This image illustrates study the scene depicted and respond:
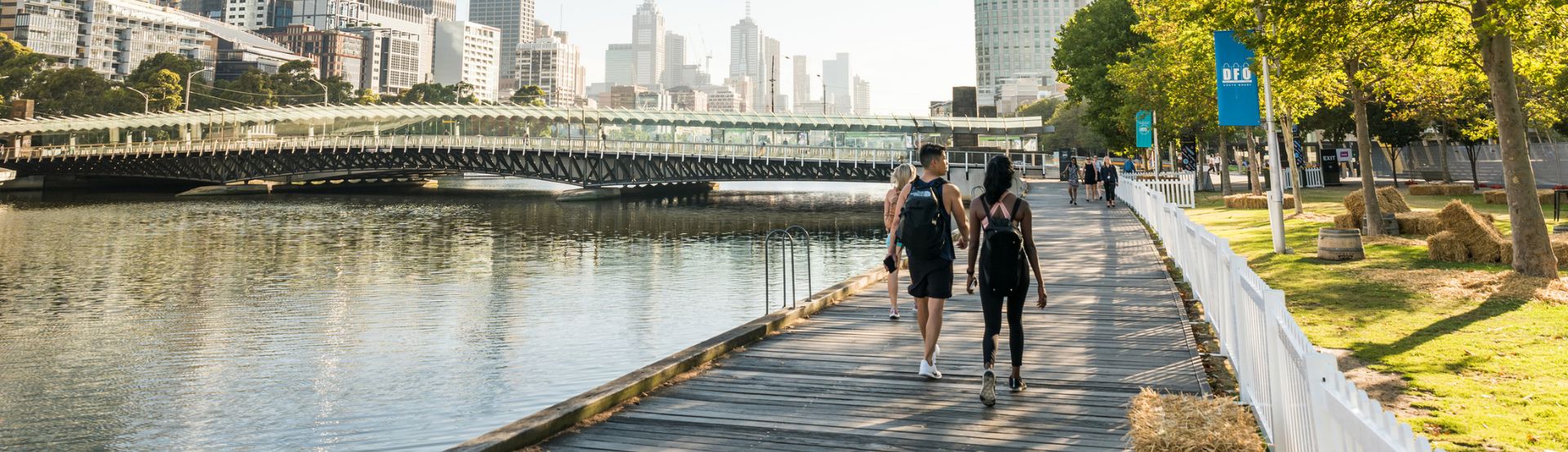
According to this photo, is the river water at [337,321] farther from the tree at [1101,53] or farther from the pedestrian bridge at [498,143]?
the pedestrian bridge at [498,143]

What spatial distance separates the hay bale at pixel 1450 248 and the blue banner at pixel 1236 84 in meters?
3.67

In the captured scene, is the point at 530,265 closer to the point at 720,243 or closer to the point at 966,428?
the point at 720,243

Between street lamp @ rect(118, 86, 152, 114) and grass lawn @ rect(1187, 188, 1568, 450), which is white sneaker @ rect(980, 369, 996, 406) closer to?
grass lawn @ rect(1187, 188, 1568, 450)

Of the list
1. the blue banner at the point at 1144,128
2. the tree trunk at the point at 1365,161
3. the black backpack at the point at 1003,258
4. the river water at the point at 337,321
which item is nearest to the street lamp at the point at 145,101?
the river water at the point at 337,321

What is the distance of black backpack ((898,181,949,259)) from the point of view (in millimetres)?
7781

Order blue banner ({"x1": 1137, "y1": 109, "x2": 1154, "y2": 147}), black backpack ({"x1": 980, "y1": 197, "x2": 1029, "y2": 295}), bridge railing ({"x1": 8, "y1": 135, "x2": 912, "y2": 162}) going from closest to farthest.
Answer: black backpack ({"x1": 980, "y1": 197, "x2": 1029, "y2": 295})
blue banner ({"x1": 1137, "y1": 109, "x2": 1154, "y2": 147})
bridge railing ({"x1": 8, "y1": 135, "x2": 912, "y2": 162})

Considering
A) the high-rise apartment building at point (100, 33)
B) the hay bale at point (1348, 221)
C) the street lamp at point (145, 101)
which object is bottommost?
the hay bale at point (1348, 221)

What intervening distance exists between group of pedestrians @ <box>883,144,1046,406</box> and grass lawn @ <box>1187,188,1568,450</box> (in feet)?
9.09

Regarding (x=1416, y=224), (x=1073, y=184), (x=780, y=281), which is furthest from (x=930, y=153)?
(x=1073, y=184)

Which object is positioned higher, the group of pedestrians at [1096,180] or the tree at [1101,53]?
the tree at [1101,53]

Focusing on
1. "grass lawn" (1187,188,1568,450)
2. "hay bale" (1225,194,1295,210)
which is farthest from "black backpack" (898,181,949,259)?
"hay bale" (1225,194,1295,210)

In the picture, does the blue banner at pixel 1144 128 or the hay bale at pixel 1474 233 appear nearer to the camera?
the hay bale at pixel 1474 233

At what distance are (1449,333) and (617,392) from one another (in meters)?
8.60

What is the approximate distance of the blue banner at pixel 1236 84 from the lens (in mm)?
18000
